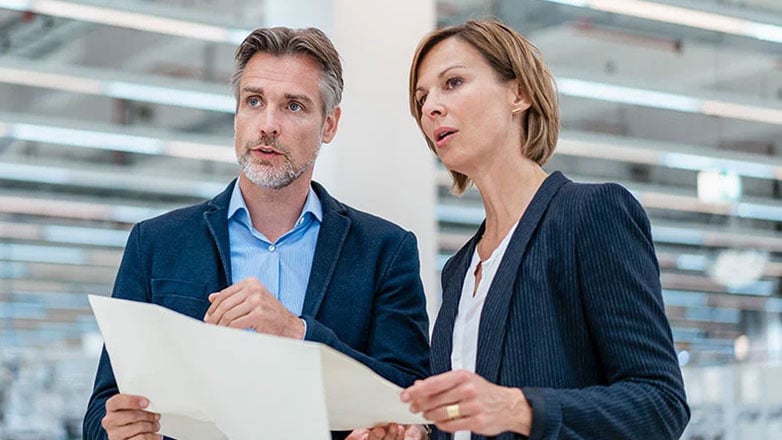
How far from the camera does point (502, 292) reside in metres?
1.68

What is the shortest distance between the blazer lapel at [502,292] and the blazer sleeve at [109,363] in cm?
59

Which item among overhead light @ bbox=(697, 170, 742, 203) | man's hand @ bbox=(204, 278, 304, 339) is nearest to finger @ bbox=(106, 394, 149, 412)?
man's hand @ bbox=(204, 278, 304, 339)

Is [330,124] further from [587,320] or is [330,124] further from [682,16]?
[682,16]

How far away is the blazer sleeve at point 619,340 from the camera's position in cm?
149

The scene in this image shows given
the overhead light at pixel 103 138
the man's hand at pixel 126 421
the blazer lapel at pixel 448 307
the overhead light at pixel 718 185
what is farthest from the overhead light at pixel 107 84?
the man's hand at pixel 126 421

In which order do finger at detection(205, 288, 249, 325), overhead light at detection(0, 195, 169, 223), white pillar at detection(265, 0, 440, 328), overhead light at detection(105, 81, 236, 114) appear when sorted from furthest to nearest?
overhead light at detection(0, 195, 169, 223), overhead light at detection(105, 81, 236, 114), white pillar at detection(265, 0, 440, 328), finger at detection(205, 288, 249, 325)

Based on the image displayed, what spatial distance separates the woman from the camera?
57.9 inches

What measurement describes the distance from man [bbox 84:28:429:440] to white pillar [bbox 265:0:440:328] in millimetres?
940

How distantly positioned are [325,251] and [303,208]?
0.35ft

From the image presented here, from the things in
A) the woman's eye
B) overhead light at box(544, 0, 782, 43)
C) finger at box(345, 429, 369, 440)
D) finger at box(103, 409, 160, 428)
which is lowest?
finger at box(345, 429, 369, 440)

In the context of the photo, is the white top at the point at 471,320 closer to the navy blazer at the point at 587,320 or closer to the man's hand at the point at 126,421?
the navy blazer at the point at 587,320

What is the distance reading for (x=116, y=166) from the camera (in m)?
10.7

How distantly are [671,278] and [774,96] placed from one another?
6598 mm

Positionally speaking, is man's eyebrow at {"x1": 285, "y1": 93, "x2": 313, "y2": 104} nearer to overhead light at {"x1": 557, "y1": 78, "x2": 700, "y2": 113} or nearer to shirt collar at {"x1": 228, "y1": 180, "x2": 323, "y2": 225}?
shirt collar at {"x1": 228, "y1": 180, "x2": 323, "y2": 225}
